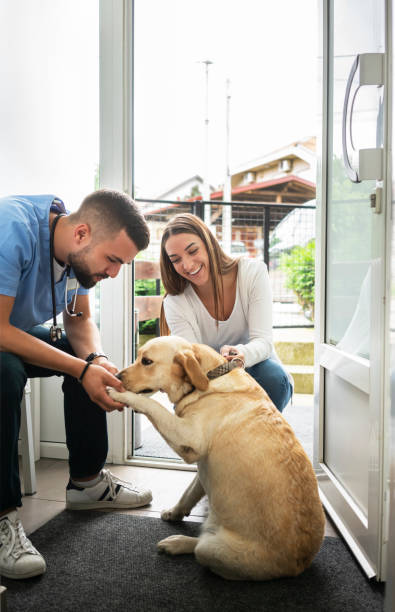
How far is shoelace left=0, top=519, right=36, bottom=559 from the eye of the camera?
135cm

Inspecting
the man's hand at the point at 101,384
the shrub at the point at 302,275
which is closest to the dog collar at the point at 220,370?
the man's hand at the point at 101,384

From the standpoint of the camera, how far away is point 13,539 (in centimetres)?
136

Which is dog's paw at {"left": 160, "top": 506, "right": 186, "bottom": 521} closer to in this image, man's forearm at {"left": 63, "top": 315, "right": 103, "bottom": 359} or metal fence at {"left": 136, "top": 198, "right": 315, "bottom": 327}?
man's forearm at {"left": 63, "top": 315, "right": 103, "bottom": 359}

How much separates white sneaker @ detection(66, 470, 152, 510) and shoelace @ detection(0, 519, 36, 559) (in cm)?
38

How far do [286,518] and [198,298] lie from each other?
1033 millimetres

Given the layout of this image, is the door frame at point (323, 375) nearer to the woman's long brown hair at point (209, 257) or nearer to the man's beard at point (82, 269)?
the woman's long brown hair at point (209, 257)

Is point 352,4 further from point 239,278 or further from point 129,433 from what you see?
point 129,433

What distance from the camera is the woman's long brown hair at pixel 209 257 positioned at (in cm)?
191

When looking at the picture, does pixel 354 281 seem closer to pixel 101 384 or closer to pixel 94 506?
pixel 101 384

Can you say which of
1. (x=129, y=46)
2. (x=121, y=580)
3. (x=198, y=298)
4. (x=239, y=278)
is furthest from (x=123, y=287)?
(x=121, y=580)

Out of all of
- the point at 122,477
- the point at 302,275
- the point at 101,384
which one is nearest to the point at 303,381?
the point at 302,275

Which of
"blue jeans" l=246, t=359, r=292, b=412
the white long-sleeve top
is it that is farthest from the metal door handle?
"blue jeans" l=246, t=359, r=292, b=412

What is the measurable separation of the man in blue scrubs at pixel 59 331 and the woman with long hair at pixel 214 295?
272 millimetres

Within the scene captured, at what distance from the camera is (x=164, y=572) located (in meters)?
1.36
